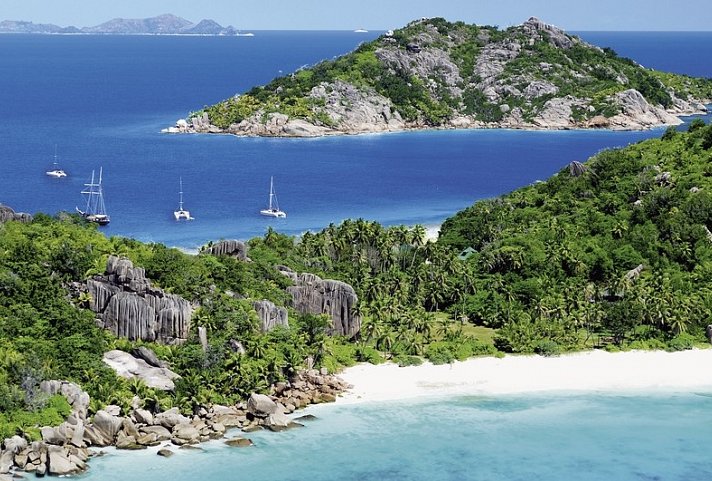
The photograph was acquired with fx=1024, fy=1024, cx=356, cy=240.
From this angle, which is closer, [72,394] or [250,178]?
[72,394]

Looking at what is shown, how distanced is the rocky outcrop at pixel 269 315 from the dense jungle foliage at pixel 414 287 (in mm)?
753

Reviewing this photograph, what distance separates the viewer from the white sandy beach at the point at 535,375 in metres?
71.7

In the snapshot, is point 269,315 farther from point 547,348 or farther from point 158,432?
point 547,348

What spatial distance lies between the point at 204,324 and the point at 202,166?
334 feet

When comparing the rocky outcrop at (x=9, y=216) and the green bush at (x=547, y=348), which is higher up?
the rocky outcrop at (x=9, y=216)

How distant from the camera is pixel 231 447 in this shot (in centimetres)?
6184

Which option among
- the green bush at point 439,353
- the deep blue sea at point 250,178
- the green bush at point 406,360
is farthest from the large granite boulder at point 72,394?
the deep blue sea at point 250,178

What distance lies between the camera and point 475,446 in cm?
6394

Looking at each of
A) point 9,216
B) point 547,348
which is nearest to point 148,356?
point 9,216

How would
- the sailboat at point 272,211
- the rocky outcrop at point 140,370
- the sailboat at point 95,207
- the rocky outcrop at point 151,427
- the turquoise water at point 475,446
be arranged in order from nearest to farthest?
the rocky outcrop at point 151,427 → the turquoise water at point 475,446 → the rocky outcrop at point 140,370 → the sailboat at point 95,207 → the sailboat at point 272,211

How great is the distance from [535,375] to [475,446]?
12.7 metres

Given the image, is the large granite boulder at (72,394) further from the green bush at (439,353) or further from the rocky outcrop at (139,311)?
the green bush at (439,353)

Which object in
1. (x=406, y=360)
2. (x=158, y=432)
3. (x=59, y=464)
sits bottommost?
(x=59, y=464)

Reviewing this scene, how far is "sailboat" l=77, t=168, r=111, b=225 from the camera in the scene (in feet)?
415
